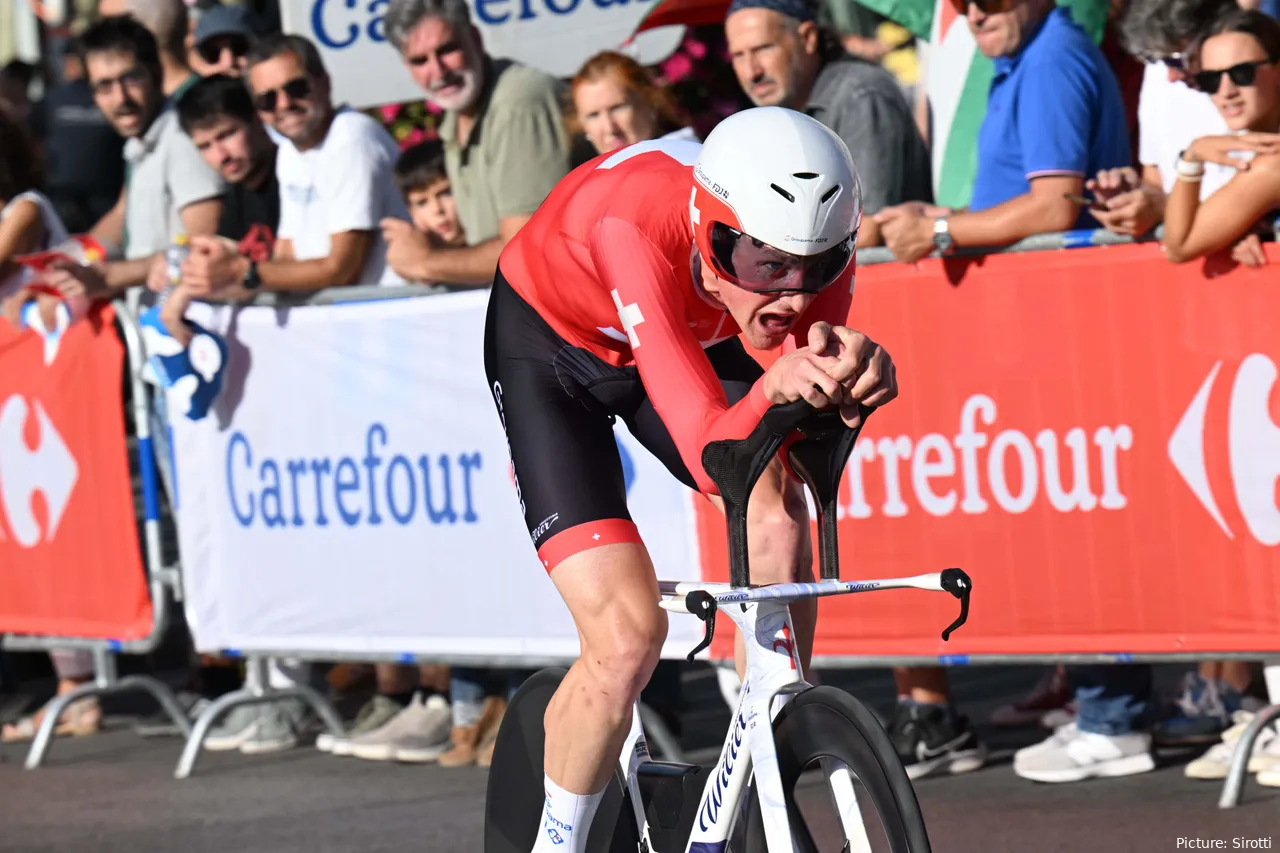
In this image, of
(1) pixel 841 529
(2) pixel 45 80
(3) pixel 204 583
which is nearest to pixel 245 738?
(3) pixel 204 583

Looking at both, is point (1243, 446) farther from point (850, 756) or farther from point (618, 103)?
point (850, 756)

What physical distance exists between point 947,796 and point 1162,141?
2398 mm

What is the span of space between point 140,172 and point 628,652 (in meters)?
5.39

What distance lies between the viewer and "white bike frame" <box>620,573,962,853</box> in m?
3.54

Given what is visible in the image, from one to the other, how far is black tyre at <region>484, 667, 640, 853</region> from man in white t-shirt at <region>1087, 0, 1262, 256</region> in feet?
8.23

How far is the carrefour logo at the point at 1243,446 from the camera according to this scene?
5785mm

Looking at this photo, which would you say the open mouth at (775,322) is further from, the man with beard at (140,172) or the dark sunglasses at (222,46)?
the dark sunglasses at (222,46)

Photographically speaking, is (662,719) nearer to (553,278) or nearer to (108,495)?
(108,495)

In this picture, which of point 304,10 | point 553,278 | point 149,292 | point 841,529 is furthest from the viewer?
point 304,10

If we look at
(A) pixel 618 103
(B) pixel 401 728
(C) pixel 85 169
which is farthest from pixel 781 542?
(C) pixel 85 169

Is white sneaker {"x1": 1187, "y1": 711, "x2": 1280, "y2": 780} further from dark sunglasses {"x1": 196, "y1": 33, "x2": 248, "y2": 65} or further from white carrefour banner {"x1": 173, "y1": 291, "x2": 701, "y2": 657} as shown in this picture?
dark sunglasses {"x1": 196, "y1": 33, "x2": 248, "y2": 65}

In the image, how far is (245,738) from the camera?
775 centimetres

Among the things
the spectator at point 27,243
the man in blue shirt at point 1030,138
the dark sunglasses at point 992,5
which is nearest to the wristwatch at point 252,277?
the spectator at point 27,243

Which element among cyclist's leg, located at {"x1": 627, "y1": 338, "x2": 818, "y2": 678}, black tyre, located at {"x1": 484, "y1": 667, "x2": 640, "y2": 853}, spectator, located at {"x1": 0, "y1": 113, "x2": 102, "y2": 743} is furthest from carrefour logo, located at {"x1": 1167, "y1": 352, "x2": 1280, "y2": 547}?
spectator, located at {"x1": 0, "y1": 113, "x2": 102, "y2": 743}
